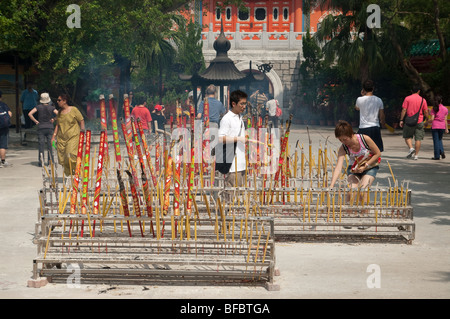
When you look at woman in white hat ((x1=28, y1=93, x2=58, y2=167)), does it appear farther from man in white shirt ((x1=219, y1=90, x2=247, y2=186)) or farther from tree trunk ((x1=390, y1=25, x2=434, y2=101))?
tree trunk ((x1=390, y1=25, x2=434, y2=101))

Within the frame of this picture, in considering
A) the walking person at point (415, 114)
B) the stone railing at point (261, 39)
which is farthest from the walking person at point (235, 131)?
the stone railing at point (261, 39)

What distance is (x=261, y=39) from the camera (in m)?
42.6

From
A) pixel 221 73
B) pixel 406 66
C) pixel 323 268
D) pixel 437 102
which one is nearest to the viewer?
pixel 323 268

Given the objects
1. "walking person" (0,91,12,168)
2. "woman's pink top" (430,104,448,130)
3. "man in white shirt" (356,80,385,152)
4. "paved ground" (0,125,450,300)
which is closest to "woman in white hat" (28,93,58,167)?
"walking person" (0,91,12,168)

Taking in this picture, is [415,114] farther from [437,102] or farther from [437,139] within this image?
[437,139]

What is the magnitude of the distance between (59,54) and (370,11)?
45.6 feet

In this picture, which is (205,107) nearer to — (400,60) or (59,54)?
(59,54)

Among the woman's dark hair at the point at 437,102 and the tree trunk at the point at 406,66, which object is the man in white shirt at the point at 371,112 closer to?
the woman's dark hair at the point at 437,102

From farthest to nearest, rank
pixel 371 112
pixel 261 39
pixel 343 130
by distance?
1. pixel 261 39
2. pixel 371 112
3. pixel 343 130

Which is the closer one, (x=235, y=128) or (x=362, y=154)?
(x=235, y=128)

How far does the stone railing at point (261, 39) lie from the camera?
42375 millimetres

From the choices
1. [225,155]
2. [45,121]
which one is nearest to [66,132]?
[45,121]

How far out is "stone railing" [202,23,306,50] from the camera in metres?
42.4
